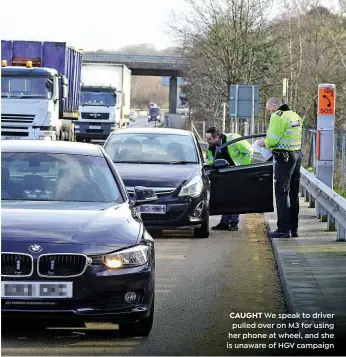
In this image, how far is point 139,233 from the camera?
27.5 feet

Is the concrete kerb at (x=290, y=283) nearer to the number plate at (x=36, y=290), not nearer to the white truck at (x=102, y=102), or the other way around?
the number plate at (x=36, y=290)

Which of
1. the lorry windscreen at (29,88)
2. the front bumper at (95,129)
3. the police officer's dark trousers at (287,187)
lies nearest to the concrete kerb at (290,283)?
the police officer's dark trousers at (287,187)

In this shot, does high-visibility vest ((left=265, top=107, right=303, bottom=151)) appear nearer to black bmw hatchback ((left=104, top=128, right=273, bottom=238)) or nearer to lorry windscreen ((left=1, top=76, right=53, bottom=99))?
black bmw hatchback ((left=104, top=128, right=273, bottom=238))

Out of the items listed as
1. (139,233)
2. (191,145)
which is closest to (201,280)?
(139,233)

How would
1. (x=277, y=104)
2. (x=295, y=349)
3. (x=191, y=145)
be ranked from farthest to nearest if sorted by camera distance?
(x=191, y=145) < (x=277, y=104) < (x=295, y=349)

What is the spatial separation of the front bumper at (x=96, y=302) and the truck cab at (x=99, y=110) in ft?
144

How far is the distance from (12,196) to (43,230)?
4.42 feet

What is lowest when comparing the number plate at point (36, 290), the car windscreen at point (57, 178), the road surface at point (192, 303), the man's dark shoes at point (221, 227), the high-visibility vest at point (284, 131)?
the road surface at point (192, 303)

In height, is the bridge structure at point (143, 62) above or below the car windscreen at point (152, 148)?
above

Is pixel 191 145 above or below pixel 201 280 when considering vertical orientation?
above

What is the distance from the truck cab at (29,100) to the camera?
30.3m

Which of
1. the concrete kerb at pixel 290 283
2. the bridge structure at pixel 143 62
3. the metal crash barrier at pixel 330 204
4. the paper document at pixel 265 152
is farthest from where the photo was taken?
the bridge structure at pixel 143 62

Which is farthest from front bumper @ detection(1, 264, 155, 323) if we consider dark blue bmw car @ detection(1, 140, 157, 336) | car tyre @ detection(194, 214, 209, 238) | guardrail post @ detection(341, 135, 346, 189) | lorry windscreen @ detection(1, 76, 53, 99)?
lorry windscreen @ detection(1, 76, 53, 99)

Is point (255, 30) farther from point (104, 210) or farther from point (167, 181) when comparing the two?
point (104, 210)
